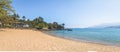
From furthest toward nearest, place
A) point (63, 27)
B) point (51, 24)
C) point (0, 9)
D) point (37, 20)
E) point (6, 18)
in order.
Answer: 1. point (63, 27)
2. point (51, 24)
3. point (37, 20)
4. point (6, 18)
5. point (0, 9)

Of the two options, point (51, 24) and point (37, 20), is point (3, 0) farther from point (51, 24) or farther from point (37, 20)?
point (51, 24)

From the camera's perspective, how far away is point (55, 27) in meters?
125

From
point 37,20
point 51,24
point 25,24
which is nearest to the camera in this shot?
point 25,24

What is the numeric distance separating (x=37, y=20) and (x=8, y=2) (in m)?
65.5

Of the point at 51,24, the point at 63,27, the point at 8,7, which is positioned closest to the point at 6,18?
the point at 8,7

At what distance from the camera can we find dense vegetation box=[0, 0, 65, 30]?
37.9 m

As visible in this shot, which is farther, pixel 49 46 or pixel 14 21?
pixel 14 21

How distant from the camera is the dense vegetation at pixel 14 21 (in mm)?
37856

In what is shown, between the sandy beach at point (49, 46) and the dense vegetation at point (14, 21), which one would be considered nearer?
the sandy beach at point (49, 46)

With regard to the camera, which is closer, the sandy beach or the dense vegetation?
the sandy beach

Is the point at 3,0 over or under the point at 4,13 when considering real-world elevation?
over

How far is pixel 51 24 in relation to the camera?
12269cm

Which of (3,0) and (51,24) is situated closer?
(3,0)

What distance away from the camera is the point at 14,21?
59000mm
